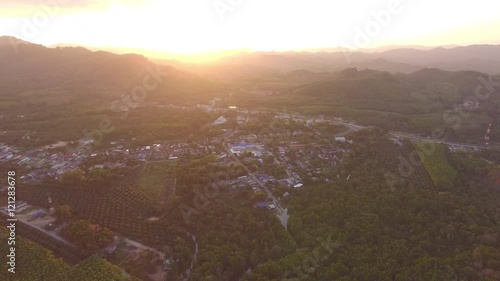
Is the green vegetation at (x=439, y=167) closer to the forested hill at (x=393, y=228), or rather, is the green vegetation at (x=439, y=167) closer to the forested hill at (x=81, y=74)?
the forested hill at (x=393, y=228)

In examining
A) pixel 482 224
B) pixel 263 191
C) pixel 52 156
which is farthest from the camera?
pixel 52 156

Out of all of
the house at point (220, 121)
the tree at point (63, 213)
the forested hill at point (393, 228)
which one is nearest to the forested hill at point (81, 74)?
the house at point (220, 121)

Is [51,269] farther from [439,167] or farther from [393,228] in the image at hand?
[439,167]

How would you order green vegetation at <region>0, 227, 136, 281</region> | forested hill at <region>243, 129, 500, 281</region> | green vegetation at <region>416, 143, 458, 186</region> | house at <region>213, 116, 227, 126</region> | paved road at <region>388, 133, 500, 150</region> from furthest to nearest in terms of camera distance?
house at <region>213, 116, 227, 126</region>, paved road at <region>388, 133, 500, 150</region>, green vegetation at <region>416, 143, 458, 186</region>, forested hill at <region>243, 129, 500, 281</region>, green vegetation at <region>0, 227, 136, 281</region>

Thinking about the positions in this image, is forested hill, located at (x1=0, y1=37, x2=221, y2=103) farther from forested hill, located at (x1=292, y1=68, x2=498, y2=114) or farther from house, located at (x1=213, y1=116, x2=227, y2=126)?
forested hill, located at (x1=292, y1=68, x2=498, y2=114)

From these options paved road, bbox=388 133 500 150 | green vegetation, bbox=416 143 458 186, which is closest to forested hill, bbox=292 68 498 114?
paved road, bbox=388 133 500 150

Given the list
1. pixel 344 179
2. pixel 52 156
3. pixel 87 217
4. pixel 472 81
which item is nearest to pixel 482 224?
pixel 344 179

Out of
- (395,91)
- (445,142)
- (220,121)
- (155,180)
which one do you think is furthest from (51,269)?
(395,91)

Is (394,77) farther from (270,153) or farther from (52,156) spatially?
(52,156)
